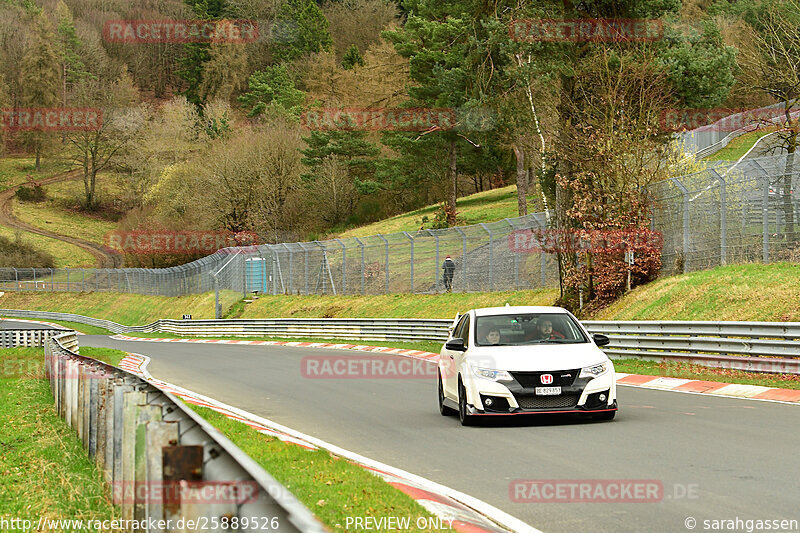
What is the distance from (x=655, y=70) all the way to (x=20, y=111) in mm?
113366

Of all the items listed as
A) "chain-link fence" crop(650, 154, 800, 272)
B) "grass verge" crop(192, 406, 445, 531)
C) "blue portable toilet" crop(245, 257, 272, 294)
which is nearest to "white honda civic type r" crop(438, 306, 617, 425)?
"grass verge" crop(192, 406, 445, 531)

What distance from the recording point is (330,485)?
7.91m

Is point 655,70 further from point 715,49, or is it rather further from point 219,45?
point 219,45

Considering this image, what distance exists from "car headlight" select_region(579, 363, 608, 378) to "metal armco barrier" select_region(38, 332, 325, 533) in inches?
234

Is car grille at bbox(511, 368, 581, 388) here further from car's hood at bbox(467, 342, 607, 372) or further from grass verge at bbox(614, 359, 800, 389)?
grass verge at bbox(614, 359, 800, 389)

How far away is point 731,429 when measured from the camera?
11.4 metres

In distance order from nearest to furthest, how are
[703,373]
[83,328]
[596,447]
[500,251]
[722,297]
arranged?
1. [596,447]
2. [703,373]
3. [722,297]
4. [500,251]
5. [83,328]

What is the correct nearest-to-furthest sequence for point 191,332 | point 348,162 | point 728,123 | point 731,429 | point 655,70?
point 731,429
point 655,70
point 191,332
point 728,123
point 348,162

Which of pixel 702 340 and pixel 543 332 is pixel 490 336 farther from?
pixel 702 340

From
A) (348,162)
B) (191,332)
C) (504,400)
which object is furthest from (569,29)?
(348,162)

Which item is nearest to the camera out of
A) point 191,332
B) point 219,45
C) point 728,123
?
point 191,332

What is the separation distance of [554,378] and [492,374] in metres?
0.75
